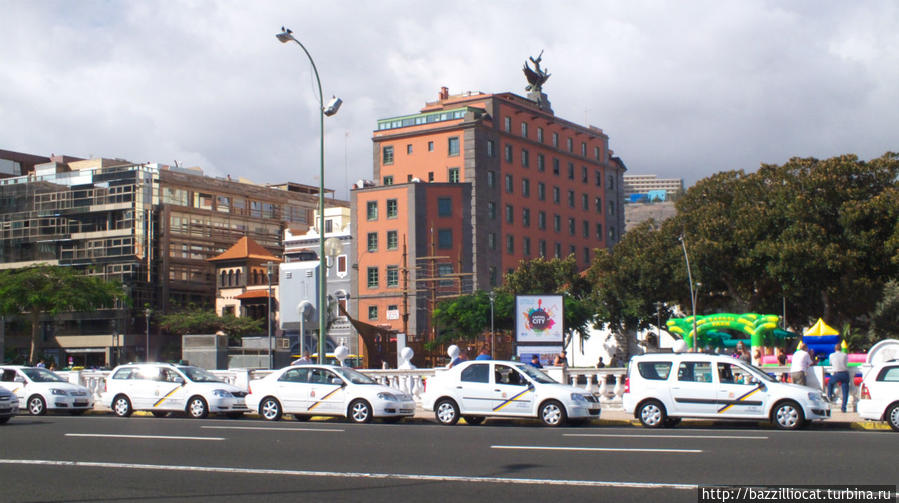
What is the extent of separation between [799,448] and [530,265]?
2167 inches

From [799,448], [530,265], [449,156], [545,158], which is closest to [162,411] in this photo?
[799,448]

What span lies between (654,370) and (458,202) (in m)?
55.5

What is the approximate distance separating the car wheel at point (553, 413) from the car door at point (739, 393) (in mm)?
3217

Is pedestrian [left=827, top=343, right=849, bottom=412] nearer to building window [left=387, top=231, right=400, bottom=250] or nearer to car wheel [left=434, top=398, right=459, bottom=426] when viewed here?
car wheel [left=434, top=398, right=459, bottom=426]

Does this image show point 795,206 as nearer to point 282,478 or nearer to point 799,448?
point 799,448

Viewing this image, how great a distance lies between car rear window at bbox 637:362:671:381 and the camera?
20.2 meters

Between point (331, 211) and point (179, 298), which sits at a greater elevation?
point (331, 211)

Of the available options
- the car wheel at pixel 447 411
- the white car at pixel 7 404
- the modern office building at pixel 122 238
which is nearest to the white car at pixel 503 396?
the car wheel at pixel 447 411

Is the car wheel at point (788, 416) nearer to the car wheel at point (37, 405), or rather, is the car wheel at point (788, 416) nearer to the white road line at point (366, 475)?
the white road line at point (366, 475)

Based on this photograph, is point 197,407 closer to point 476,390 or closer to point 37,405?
point 37,405

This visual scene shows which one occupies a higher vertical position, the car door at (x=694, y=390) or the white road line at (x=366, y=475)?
the car door at (x=694, y=390)

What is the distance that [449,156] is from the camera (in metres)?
77.8

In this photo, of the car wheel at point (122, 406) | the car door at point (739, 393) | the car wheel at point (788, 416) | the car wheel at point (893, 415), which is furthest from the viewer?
the car wheel at point (122, 406)

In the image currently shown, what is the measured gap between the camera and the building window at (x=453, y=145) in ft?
254
